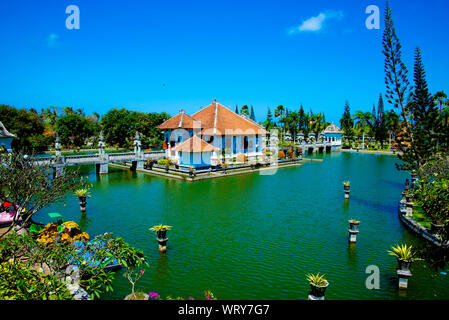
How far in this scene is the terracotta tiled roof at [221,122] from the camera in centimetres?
3510

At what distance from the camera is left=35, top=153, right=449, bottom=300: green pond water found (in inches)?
384

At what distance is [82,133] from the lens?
179 feet

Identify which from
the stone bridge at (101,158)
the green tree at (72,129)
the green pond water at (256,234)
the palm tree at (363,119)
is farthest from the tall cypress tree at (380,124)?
the green tree at (72,129)

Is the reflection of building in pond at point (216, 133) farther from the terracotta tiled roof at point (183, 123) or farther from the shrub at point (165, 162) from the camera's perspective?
the shrub at point (165, 162)

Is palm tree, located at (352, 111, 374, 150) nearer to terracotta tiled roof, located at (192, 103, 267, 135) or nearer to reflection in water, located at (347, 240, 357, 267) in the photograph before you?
terracotta tiled roof, located at (192, 103, 267, 135)

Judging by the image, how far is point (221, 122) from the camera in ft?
117

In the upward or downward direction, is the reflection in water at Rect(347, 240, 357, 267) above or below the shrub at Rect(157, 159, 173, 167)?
below

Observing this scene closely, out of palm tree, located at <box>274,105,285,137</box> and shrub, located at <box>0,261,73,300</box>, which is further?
palm tree, located at <box>274,105,285,137</box>

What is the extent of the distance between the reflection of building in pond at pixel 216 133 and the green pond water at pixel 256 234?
7.68m

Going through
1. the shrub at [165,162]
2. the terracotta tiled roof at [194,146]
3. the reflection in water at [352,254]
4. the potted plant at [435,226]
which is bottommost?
the reflection in water at [352,254]

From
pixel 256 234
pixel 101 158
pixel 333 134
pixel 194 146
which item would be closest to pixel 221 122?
pixel 194 146

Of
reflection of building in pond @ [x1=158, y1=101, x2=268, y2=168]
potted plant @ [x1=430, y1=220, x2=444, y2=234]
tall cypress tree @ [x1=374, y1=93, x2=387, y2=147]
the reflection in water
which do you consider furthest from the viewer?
tall cypress tree @ [x1=374, y1=93, x2=387, y2=147]

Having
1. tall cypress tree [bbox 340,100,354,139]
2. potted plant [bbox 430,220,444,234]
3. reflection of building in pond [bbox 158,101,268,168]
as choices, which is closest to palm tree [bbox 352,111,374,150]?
tall cypress tree [bbox 340,100,354,139]

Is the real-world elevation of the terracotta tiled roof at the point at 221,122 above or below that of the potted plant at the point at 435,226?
above
